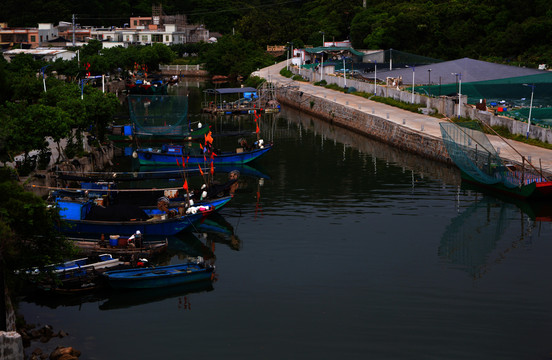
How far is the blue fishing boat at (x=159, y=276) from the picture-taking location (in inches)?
1305

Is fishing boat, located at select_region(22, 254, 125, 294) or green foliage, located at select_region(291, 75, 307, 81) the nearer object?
fishing boat, located at select_region(22, 254, 125, 294)

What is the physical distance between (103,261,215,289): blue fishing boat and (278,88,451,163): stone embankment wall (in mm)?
30586

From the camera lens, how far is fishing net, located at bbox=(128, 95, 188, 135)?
228ft

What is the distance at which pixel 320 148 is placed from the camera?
6856 centimetres

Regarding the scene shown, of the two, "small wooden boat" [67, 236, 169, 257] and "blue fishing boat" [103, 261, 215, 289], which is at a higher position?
"small wooden boat" [67, 236, 169, 257]

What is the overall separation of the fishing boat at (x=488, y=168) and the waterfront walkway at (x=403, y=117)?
49.9 inches

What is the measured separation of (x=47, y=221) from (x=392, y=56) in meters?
93.7

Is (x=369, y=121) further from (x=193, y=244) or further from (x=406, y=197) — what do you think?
(x=193, y=244)

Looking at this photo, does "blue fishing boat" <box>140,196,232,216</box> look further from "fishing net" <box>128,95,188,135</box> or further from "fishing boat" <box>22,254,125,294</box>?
"fishing net" <box>128,95,188,135</box>

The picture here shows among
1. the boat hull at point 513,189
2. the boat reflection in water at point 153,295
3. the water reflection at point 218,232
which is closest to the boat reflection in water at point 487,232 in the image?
the boat hull at point 513,189

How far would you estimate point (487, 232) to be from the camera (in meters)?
43.2

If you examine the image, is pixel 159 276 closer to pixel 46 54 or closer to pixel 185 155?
pixel 185 155

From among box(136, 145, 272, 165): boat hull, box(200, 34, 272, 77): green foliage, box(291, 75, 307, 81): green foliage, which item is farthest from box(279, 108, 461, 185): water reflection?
box(200, 34, 272, 77): green foliage

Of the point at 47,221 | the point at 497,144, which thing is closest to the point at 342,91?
the point at 497,144
